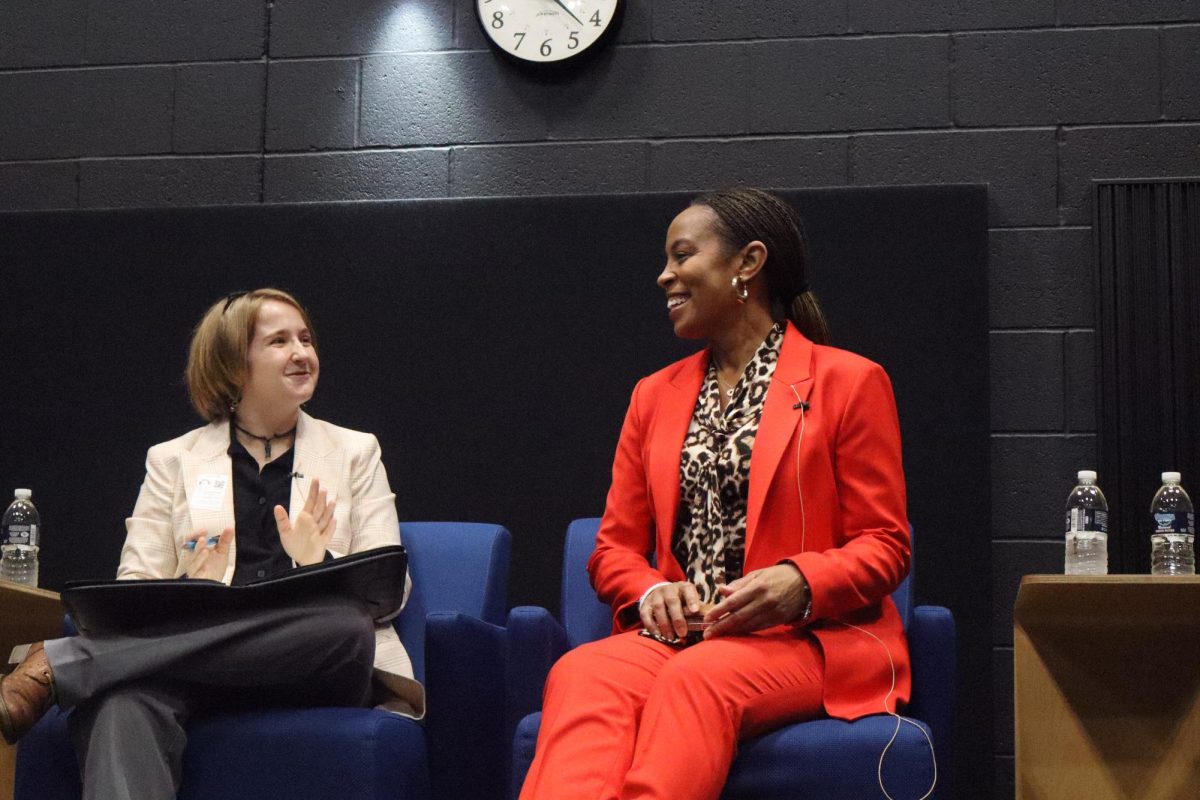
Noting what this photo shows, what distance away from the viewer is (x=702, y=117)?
3803mm

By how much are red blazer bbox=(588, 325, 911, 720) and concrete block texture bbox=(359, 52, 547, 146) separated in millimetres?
1441

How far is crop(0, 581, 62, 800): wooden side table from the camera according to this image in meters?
2.99

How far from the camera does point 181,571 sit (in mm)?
2922

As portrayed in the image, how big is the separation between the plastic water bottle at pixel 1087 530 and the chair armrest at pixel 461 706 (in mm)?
1335

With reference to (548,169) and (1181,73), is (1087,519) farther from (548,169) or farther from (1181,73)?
(548,169)

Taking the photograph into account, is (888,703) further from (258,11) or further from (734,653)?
(258,11)

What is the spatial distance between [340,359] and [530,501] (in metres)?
0.62

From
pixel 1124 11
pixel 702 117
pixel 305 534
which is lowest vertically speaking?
pixel 305 534

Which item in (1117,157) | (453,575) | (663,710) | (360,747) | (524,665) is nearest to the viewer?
(663,710)

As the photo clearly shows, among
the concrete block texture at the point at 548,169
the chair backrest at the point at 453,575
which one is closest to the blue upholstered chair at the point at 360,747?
the chair backrest at the point at 453,575

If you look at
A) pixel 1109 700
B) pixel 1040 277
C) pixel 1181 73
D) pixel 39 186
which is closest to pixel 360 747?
pixel 1109 700

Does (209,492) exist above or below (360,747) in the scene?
above

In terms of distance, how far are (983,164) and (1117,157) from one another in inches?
12.8

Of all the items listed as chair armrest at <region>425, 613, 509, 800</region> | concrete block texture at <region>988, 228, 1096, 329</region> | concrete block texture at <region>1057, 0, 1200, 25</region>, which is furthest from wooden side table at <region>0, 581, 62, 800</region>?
concrete block texture at <region>1057, 0, 1200, 25</region>
